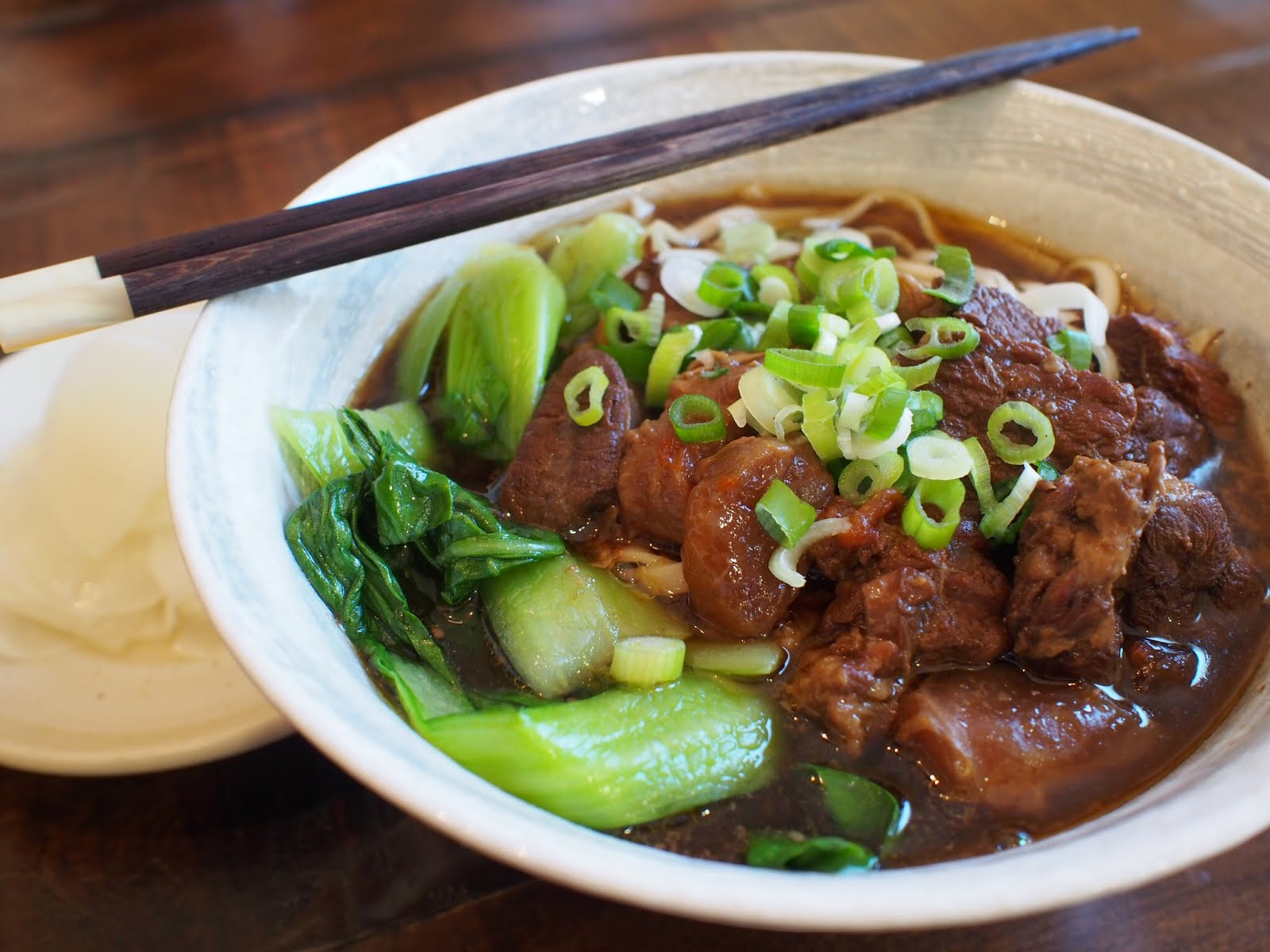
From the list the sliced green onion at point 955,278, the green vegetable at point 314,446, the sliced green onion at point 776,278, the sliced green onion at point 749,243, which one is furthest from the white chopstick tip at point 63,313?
the sliced green onion at point 955,278

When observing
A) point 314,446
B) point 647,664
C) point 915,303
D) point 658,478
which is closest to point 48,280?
point 314,446

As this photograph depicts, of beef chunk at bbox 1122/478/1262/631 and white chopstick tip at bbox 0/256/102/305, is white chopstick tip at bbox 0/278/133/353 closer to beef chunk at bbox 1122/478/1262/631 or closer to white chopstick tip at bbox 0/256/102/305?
white chopstick tip at bbox 0/256/102/305

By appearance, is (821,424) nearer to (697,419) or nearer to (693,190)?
(697,419)

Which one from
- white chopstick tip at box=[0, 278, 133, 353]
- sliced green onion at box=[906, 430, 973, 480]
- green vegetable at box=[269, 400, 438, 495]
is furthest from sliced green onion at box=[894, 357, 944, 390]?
white chopstick tip at box=[0, 278, 133, 353]

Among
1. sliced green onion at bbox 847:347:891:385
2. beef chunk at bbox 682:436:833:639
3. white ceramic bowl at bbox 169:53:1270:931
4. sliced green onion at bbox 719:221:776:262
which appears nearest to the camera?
white ceramic bowl at bbox 169:53:1270:931

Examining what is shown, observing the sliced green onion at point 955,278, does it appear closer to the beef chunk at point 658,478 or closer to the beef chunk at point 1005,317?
the beef chunk at point 1005,317

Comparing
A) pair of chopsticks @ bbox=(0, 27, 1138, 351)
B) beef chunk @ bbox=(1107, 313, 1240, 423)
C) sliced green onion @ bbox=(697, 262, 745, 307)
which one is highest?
pair of chopsticks @ bbox=(0, 27, 1138, 351)

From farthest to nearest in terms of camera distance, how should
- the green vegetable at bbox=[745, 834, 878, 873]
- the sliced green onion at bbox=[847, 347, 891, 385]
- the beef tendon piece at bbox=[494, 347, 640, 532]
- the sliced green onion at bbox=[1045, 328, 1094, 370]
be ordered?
1. the sliced green onion at bbox=[1045, 328, 1094, 370]
2. the beef tendon piece at bbox=[494, 347, 640, 532]
3. the sliced green onion at bbox=[847, 347, 891, 385]
4. the green vegetable at bbox=[745, 834, 878, 873]
